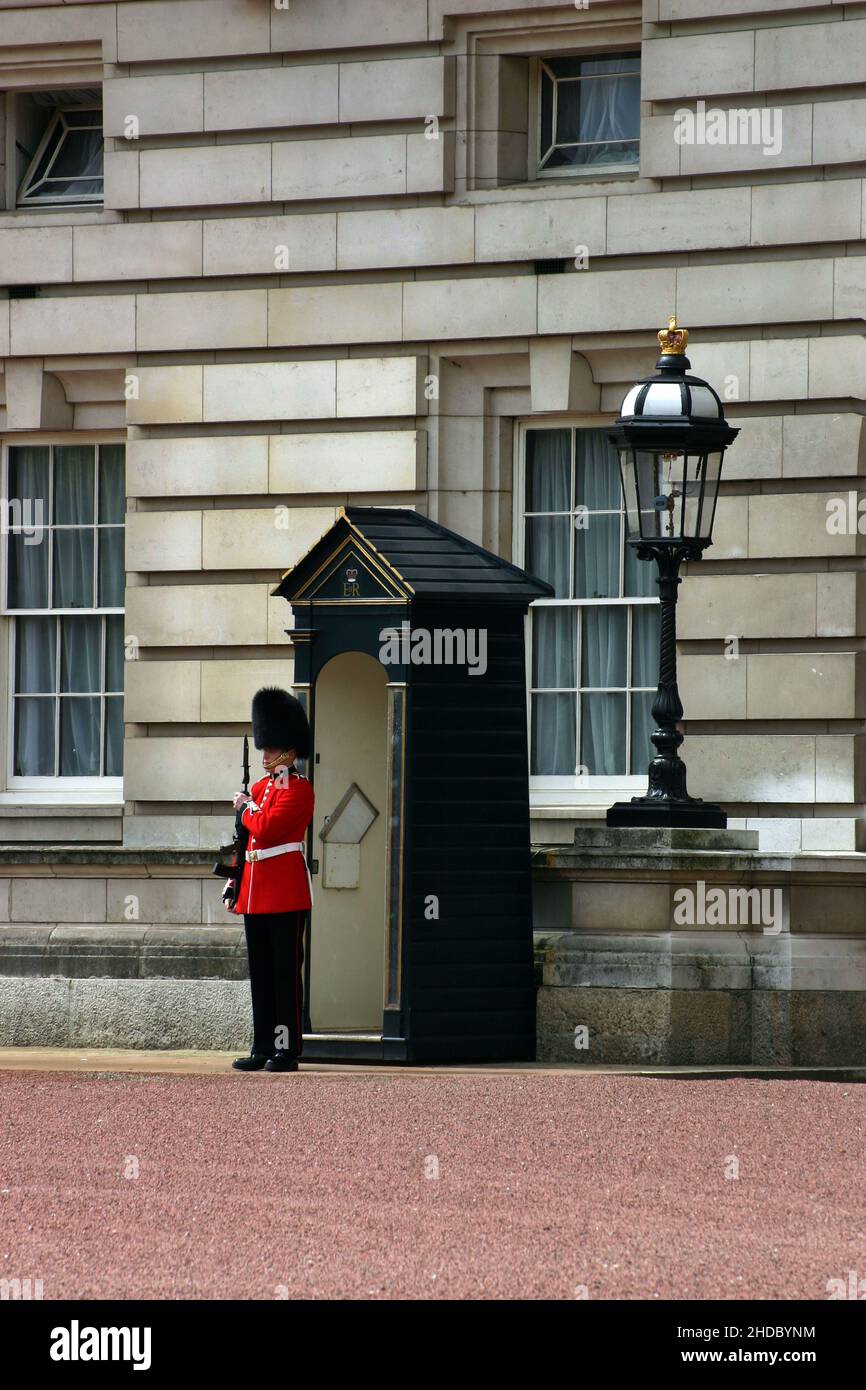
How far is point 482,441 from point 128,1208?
18.9ft

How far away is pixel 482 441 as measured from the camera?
39.6ft

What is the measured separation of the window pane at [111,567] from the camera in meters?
12.8

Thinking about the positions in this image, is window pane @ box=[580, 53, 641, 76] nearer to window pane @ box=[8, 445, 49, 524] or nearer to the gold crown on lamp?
the gold crown on lamp

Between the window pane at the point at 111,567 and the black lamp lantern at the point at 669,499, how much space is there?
3188 mm

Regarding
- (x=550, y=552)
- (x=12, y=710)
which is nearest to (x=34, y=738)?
(x=12, y=710)

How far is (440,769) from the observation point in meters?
10.6

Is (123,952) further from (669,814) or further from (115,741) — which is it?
(669,814)

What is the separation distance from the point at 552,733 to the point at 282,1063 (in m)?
2.57

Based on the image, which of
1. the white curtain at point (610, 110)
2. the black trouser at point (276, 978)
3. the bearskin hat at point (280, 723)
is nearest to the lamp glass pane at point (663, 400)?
the white curtain at point (610, 110)

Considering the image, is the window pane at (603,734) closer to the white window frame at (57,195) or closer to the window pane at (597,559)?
the window pane at (597,559)

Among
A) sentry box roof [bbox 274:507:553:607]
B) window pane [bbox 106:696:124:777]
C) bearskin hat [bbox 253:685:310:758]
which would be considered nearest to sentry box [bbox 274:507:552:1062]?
sentry box roof [bbox 274:507:553:607]

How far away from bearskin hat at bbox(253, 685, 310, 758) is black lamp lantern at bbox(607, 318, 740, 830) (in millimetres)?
1479
